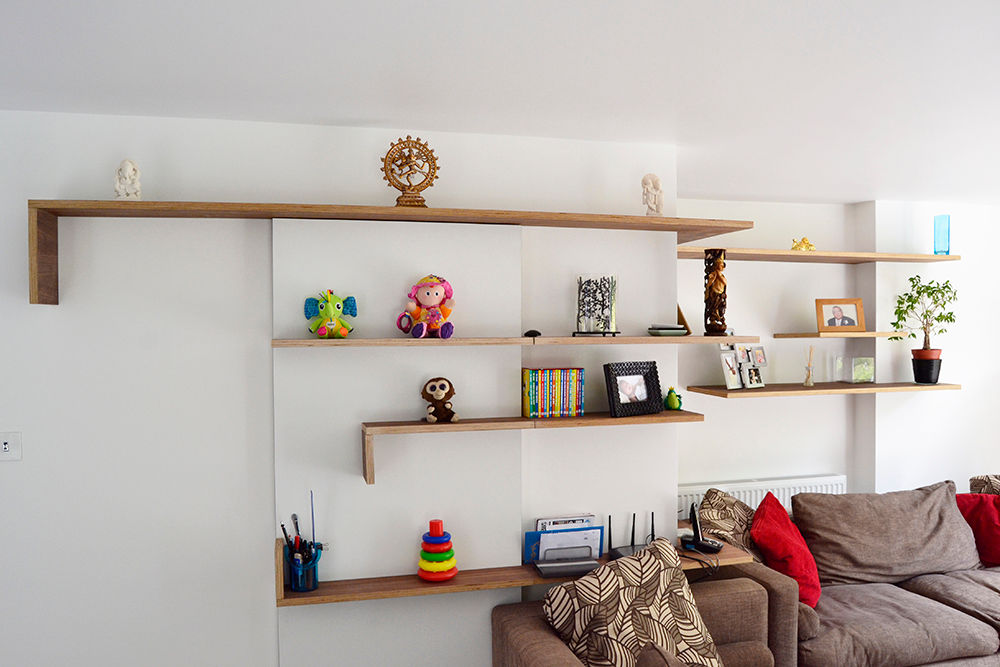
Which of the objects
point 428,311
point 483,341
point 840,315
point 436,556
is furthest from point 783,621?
point 840,315

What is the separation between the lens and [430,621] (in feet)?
9.33

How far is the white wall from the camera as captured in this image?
8.38 feet

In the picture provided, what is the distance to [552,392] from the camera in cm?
286

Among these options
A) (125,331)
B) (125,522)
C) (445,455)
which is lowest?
(125,522)

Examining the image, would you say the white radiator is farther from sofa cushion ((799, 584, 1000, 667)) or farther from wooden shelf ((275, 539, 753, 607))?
wooden shelf ((275, 539, 753, 607))

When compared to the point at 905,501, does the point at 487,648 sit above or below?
below

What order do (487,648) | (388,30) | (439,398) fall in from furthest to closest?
(487,648) → (439,398) → (388,30)

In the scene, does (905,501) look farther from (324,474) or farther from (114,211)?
(114,211)

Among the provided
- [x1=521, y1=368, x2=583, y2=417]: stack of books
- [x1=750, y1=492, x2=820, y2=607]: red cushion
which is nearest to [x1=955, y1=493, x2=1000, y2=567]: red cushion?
[x1=750, y1=492, x2=820, y2=607]: red cushion

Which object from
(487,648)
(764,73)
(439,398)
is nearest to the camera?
(764,73)

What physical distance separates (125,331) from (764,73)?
2400 millimetres

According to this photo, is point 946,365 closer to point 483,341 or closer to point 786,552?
point 786,552

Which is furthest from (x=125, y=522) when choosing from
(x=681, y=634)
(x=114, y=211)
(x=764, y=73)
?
(x=764, y=73)

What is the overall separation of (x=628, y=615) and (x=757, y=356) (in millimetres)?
2180
